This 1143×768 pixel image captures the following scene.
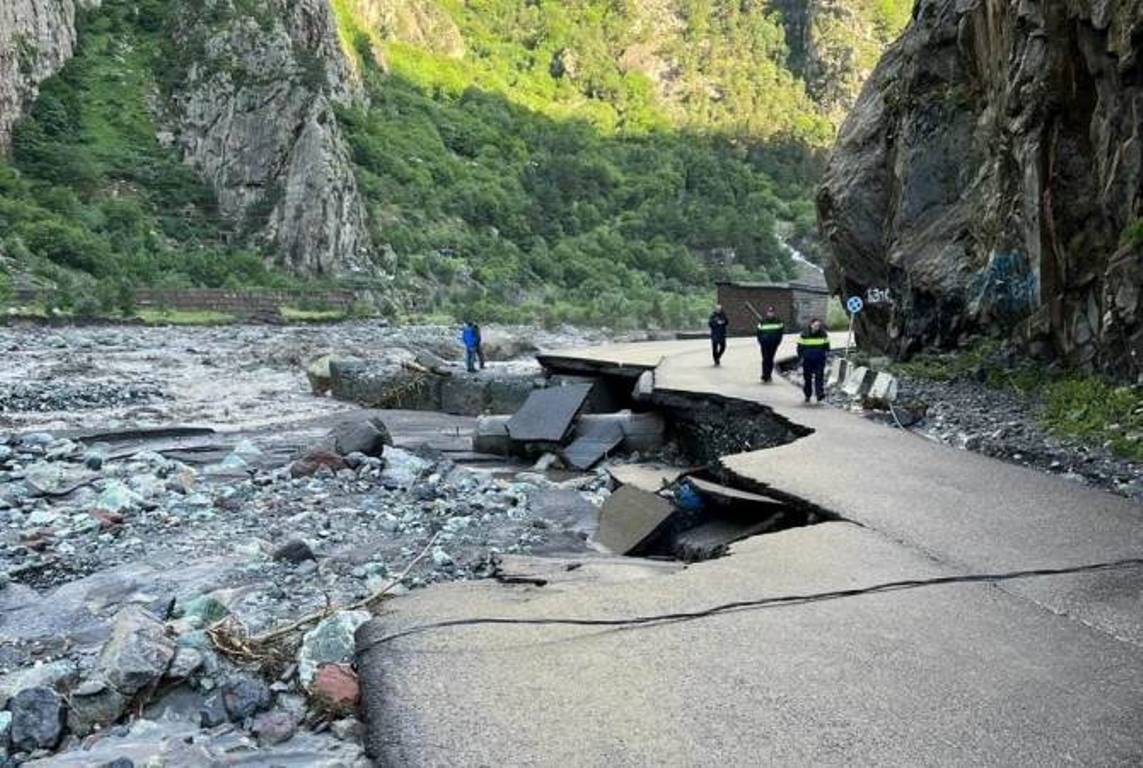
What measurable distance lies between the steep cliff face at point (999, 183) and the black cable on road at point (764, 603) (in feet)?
19.4

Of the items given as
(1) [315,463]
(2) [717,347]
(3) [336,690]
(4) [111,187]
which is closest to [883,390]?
(2) [717,347]

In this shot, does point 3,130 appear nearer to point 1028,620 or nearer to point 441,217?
point 441,217

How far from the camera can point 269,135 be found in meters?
77.9

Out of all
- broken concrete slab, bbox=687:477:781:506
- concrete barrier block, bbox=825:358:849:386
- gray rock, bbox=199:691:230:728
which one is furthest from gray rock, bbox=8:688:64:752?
concrete barrier block, bbox=825:358:849:386

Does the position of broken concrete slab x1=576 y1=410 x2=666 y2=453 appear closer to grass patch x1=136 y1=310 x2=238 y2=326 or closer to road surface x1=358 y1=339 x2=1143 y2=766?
road surface x1=358 y1=339 x2=1143 y2=766

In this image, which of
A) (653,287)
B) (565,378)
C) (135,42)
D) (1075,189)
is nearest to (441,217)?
(653,287)

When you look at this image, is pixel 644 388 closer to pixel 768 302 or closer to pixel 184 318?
pixel 768 302

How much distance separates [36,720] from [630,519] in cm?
486

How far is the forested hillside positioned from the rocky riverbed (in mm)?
30391

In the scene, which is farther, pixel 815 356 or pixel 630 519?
pixel 815 356

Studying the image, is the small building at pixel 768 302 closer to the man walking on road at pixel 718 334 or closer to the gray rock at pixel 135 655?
the man walking on road at pixel 718 334

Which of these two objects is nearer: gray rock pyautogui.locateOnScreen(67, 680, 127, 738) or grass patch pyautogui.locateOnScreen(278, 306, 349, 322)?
gray rock pyautogui.locateOnScreen(67, 680, 127, 738)

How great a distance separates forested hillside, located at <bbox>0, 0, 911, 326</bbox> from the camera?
6575 centimetres

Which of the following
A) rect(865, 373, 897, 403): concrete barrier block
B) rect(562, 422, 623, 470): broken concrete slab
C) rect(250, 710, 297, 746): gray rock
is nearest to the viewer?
rect(250, 710, 297, 746): gray rock
